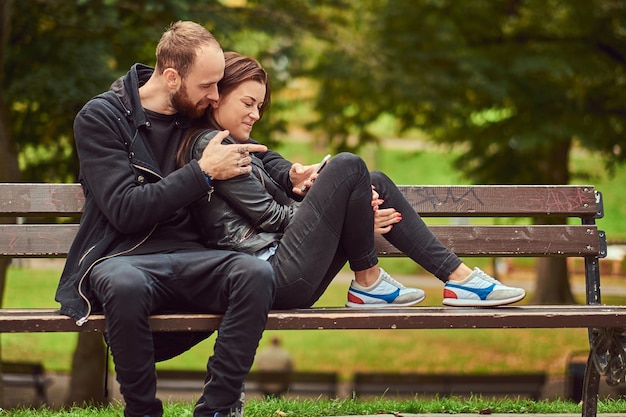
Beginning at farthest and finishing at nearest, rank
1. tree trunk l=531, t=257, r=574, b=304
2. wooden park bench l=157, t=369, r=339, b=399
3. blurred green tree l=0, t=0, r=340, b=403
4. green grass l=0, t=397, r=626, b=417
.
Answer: tree trunk l=531, t=257, r=574, b=304 < wooden park bench l=157, t=369, r=339, b=399 < blurred green tree l=0, t=0, r=340, b=403 < green grass l=0, t=397, r=626, b=417

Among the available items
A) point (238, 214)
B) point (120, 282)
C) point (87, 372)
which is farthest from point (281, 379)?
point (120, 282)

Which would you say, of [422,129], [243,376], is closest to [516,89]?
[422,129]

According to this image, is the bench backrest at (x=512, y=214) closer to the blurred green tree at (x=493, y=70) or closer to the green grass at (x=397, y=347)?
the blurred green tree at (x=493, y=70)

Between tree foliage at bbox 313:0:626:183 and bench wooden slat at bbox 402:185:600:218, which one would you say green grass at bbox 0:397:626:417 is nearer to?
bench wooden slat at bbox 402:185:600:218

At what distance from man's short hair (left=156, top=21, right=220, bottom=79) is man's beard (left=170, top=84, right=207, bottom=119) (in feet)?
0.23

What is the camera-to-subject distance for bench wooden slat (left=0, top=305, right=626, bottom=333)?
329cm

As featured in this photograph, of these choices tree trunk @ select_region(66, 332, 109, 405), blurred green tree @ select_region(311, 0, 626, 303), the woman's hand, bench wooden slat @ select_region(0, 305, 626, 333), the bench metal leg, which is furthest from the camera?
blurred green tree @ select_region(311, 0, 626, 303)

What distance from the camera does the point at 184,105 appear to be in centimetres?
362

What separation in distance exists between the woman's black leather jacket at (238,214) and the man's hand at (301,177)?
0.90 feet

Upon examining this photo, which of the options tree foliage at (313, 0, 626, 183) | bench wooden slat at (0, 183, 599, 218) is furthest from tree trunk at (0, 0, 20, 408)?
tree foliage at (313, 0, 626, 183)

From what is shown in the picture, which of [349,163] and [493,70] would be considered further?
[493,70]

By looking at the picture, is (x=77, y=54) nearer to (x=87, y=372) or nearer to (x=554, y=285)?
(x=87, y=372)

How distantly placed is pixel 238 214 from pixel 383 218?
0.64 meters

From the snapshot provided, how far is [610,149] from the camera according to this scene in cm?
1307
